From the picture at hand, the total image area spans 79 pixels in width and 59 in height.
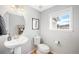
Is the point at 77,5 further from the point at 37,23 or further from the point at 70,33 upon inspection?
the point at 37,23

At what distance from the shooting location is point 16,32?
1.26m

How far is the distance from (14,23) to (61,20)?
0.77 metres

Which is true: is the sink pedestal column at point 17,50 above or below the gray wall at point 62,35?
below

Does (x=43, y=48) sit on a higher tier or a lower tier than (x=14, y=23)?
lower

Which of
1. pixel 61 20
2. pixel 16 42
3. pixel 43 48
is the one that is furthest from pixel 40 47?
pixel 61 20

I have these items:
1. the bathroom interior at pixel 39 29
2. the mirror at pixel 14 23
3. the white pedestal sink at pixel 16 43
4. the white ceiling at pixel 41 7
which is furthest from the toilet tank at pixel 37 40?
the white ceiling at pixel 41 7

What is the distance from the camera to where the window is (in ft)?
4.13

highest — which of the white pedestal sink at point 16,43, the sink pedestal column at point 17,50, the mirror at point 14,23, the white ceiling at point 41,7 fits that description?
the white ceiling at point 41,7

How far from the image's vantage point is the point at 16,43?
50.4 inches

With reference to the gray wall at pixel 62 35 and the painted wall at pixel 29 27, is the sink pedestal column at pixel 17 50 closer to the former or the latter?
the painted wall at pixel 29 27

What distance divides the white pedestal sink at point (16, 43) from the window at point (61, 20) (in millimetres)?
513

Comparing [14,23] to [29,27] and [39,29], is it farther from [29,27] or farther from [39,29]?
[39,29]

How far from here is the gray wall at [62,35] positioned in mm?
1240
